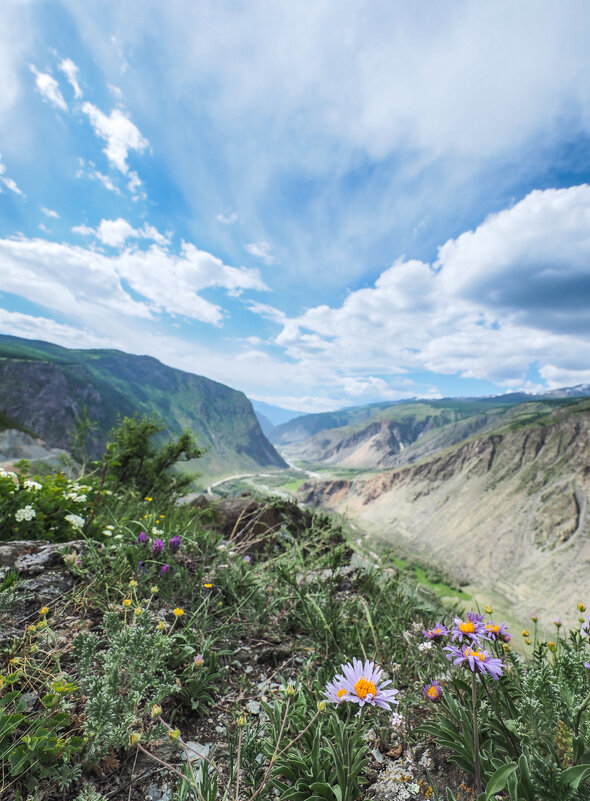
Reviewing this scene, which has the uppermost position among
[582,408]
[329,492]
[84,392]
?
A: [582,408]

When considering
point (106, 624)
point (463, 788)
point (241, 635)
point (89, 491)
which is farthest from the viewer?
point (89, 491)

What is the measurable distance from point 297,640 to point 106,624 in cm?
185

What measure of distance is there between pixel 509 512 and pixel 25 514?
306 ft

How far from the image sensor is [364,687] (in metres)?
1.79

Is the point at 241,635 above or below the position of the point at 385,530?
above

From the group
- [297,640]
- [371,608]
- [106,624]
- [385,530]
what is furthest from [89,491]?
[385,530]

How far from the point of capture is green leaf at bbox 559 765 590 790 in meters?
1.33

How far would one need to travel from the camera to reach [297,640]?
133 inches

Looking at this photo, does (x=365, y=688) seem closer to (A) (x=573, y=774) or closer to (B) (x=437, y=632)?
(B) (x=437, y=632)

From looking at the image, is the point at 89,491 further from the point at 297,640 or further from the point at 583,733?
the point at 583,733

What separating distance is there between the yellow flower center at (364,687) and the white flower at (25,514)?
3.89 metres

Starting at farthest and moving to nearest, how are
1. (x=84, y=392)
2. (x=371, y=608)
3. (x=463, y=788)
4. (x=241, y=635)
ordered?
(x=84, y=392), (x=371, y=608), (x=241, y=635), (x=463, y=788)

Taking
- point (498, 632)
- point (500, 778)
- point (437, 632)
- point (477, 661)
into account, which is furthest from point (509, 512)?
point (500, 778)

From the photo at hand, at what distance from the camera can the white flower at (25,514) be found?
3736 mm
